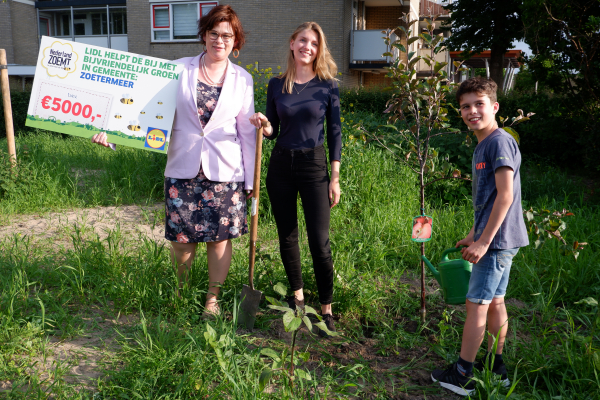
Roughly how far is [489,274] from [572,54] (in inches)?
188

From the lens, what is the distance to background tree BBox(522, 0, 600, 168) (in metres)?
5.45

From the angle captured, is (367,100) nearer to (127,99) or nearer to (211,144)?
(127,99)

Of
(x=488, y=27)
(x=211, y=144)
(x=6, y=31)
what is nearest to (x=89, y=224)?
(x=211, y=144)

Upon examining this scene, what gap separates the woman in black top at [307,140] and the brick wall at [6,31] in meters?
24.8

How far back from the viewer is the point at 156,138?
281 cm

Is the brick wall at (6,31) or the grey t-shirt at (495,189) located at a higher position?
the brick wall at (6,31)

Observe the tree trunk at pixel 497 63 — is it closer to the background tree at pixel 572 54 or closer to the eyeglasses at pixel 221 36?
the background tree at pixel 572 54

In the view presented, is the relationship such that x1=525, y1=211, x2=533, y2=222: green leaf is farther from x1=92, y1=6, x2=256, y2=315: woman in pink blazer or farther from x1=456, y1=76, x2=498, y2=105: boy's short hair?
x1=92, y1=6, x2=256, y2=315: woman in pink blazer

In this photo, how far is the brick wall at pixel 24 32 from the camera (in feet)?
73.7

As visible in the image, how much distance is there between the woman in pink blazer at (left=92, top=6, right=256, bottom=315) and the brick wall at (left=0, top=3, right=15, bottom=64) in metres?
24.4

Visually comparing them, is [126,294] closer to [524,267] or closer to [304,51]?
[304,51]

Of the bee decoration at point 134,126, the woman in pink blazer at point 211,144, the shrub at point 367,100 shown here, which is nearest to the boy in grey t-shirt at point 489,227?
the woman in pink blazer at point 211,144

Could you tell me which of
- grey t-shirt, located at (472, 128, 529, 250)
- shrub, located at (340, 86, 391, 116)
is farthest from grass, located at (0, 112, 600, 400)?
shrub, located at (340, 86, 391, 116)

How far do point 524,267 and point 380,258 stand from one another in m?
1.14
